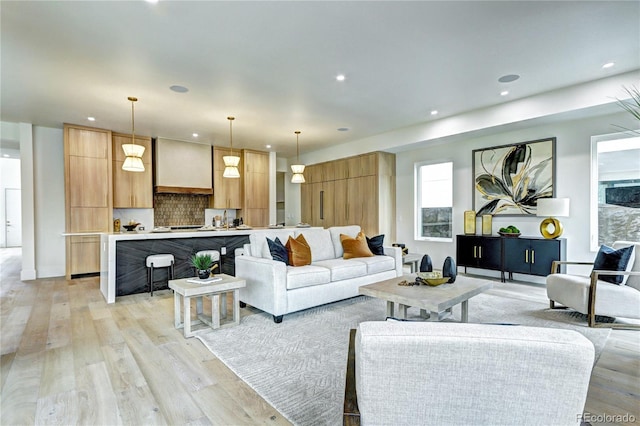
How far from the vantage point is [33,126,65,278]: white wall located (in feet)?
19.6

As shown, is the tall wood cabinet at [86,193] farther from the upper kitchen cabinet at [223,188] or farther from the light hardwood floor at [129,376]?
the light hardwood floor at [129,376]

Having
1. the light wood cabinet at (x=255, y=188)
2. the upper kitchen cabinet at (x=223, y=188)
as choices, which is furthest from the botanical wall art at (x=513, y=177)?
the upper kitchen cabinet at (x=223, y=188)

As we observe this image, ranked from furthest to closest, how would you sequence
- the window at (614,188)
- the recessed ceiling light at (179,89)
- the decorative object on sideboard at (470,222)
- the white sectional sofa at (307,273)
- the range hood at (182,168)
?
the range hood at (182,168) → the decorative object on sideboard at (470,222) → the window at (614,188) → the recessed ceiling light at (179,89) → the white sectional sofa at (307,273)

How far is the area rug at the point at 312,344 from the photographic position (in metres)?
1.98

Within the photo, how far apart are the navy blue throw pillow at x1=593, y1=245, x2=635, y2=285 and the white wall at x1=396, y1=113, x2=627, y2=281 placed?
1539mm

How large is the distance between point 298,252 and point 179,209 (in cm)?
486

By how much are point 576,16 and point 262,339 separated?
3.91 metres

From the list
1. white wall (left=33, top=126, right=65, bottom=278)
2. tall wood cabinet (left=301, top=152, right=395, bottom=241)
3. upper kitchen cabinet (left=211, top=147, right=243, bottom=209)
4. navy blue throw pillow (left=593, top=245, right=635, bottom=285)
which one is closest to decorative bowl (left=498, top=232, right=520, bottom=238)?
navy blue throw pillow (left=593, top=245, right=635, bottom=285)

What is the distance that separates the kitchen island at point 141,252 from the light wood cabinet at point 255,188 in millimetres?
2719

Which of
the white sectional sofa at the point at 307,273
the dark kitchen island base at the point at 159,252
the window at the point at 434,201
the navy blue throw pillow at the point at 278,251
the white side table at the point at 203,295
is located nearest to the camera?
the white side table at the point at 203,295

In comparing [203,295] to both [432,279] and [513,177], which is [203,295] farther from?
[513,177]

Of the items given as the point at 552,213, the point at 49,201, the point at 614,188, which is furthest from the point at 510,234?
the point at 49,201

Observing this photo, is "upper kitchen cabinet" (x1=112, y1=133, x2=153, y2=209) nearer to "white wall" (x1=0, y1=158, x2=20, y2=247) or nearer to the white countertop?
the white countertop

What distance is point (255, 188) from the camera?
8148 millimetres
